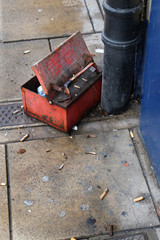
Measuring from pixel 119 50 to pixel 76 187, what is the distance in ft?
4.62

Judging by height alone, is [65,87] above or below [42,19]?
above

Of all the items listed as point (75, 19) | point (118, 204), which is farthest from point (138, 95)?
point (75, 19)

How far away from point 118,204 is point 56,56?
1.64 m

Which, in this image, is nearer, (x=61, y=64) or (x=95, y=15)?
(x=61, y=64)

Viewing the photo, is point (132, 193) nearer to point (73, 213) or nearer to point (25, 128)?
point (73, 213)

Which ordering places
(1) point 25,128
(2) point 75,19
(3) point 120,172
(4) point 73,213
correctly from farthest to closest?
1. (2) point 75,19
2. (1) point 25,128
3. (3) point 120,172
4. (4) point 73,213

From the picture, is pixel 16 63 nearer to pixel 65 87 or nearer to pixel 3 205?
pixel 65 87

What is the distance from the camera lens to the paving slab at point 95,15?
557cm

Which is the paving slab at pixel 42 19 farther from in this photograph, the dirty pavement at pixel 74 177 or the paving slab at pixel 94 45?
the dirty pavement at pixel 74 177

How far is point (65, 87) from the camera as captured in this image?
386cm

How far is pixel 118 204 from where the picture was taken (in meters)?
3.35

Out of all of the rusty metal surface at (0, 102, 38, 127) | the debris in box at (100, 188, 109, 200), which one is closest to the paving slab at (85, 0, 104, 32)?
the rusty metal surface at (0, 102, 38, 127)

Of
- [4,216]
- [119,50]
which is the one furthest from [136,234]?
[119,50]

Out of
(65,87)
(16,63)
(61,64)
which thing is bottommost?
(16,63)
